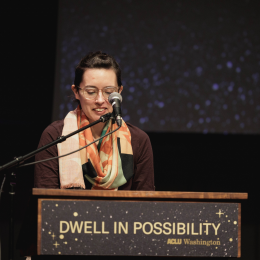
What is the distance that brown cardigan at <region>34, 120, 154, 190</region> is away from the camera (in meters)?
1.78

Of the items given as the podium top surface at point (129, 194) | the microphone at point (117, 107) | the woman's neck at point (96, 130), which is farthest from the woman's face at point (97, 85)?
the podium top surface at point (129, 194)

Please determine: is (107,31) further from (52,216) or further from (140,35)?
(52,216)

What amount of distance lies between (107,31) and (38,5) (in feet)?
1.97

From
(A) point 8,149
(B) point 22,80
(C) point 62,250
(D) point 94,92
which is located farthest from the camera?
(A) point 8,149

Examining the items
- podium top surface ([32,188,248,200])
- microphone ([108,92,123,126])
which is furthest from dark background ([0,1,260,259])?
podium top surface ([32,188,248,200])

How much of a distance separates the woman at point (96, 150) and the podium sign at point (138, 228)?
0.52 metres

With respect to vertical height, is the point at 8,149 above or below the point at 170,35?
below

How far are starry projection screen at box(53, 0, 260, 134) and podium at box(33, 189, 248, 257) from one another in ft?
6.10

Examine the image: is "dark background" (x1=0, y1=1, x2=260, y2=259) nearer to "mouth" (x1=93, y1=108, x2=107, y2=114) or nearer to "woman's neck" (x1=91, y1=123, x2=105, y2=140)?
"woman's neck" (x1=91, y1=123, x2=105, y2=140)

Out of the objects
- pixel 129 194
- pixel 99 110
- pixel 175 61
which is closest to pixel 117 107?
pixel 129 194

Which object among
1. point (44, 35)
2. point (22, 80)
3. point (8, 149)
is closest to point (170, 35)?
point (44, 35)

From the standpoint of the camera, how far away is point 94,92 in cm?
189

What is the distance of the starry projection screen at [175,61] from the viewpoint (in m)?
3.01

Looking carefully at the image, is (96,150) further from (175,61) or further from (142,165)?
(175,61)
